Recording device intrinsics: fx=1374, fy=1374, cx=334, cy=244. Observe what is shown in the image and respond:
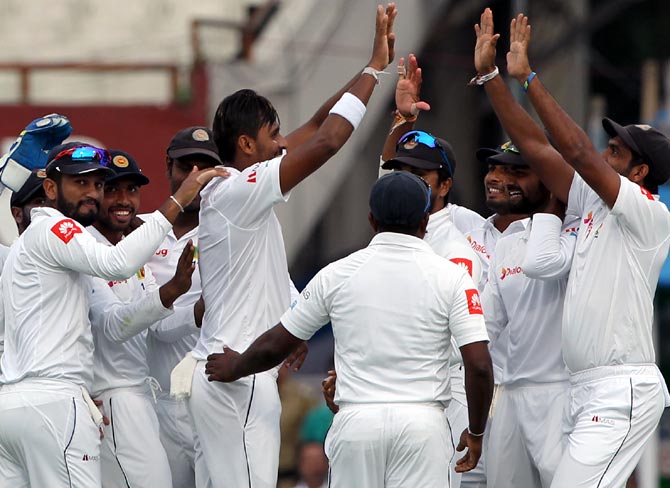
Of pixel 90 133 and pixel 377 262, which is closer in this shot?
pixel 377 262

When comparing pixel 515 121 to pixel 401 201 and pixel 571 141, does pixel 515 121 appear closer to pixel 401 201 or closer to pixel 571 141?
pixel 571 141

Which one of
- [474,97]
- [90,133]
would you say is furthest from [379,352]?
[474,97]

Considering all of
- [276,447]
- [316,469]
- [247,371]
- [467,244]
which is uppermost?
[467,244]

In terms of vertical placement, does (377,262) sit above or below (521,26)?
below

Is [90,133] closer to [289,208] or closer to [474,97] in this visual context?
[289,208]

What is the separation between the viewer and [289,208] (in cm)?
1591

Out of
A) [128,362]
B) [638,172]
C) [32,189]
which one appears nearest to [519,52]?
[638,172]

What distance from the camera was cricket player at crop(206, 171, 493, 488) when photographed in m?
6.32

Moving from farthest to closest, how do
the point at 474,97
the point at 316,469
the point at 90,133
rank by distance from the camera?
the point at 474,97
the point at 90,133
the point at 316,469

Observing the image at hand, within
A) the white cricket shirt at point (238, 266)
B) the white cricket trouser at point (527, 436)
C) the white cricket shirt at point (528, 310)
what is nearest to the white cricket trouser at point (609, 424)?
the white cricket trouser at point (527, 436)

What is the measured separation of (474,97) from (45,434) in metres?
15.0

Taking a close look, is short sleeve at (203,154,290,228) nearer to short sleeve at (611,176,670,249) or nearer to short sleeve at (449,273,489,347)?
short sleeve at (449,273,489,347)

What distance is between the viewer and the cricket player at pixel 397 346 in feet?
20.7

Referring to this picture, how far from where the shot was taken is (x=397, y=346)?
6336mm
